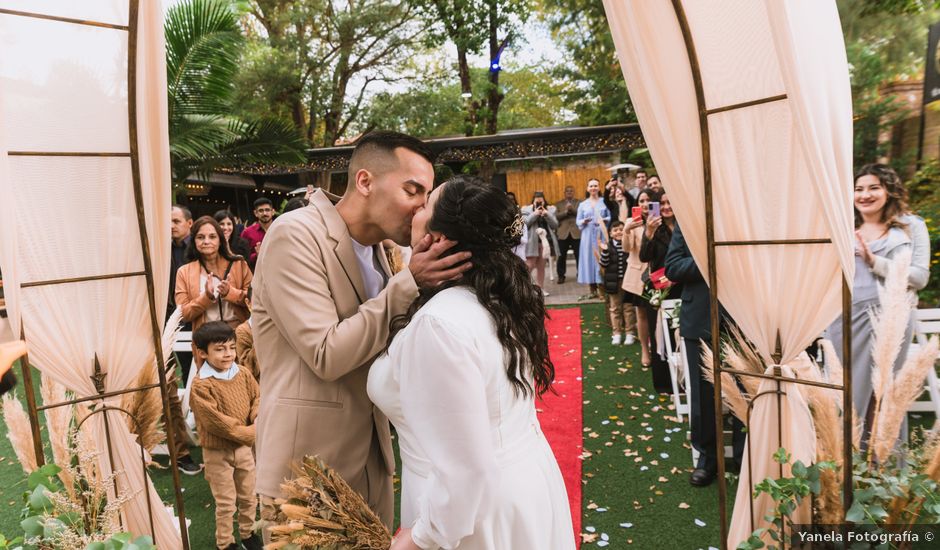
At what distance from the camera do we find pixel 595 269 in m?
9.84

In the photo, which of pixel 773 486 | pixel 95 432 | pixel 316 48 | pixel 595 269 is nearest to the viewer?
pixel 773 486

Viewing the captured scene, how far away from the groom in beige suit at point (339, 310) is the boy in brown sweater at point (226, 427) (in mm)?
1508

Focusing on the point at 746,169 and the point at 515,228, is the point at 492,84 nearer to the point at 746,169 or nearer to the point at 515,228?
the point at 746,169

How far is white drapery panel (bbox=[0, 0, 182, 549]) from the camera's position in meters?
2.20

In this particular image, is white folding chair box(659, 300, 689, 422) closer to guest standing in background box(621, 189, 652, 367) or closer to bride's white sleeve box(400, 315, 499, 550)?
guest standing in background box(621, 189, 652, 367)

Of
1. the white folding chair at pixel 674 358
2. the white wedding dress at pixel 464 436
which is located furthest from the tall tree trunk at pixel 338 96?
the white wedding dress at pixel 464 436

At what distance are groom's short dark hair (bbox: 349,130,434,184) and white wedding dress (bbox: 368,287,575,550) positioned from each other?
2.46 ft

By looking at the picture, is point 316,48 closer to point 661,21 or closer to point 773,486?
point 661,21

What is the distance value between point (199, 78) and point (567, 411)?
6567 mm

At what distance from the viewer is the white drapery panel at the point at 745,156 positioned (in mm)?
2246

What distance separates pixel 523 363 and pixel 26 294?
6.55 feet

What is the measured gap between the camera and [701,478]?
3.94 m

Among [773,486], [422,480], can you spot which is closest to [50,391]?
[422,480]

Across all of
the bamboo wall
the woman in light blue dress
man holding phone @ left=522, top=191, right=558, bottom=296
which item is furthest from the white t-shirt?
the bamboo wall
